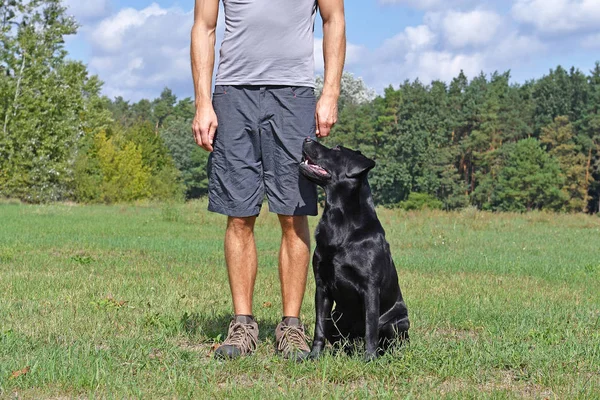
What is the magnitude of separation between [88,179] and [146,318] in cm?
4789

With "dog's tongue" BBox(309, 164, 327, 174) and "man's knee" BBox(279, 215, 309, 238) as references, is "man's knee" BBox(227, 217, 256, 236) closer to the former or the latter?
"man's knee" BBox(279, 215, 309, 238)

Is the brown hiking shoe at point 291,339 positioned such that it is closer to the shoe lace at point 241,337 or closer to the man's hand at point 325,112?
the shoe lace at point 241,337

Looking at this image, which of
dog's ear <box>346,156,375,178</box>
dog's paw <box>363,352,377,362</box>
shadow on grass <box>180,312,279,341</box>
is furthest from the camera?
shadow on grass <box>180,312,279,341</box>

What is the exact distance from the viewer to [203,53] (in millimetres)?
5039

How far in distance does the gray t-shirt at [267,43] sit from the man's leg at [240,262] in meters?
1.02

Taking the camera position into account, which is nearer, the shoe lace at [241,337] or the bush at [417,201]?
the shoe lace at [241,337]

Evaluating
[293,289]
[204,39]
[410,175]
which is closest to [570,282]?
[293,289]

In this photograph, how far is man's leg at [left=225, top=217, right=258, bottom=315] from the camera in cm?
512

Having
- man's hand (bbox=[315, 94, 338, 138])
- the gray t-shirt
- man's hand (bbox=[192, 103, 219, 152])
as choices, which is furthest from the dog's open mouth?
man's hand (bbox=[192, 103, 219, 152])

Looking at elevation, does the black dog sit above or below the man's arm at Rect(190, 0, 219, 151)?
below

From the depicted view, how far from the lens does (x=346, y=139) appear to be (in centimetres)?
7162

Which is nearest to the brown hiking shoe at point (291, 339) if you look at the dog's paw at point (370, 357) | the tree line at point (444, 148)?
the dog's paw at point (370, 357)

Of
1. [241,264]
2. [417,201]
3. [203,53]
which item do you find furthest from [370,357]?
[417,201]

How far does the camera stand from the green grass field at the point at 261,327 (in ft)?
13.1
